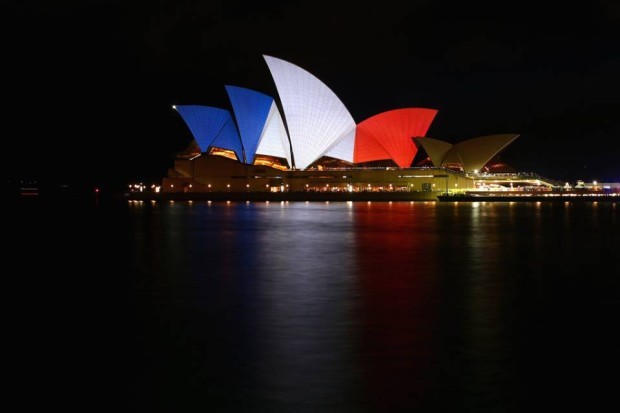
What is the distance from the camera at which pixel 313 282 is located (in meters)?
11.8

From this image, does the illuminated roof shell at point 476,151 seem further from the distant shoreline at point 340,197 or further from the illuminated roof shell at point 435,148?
the distant shoreline at point 340,197

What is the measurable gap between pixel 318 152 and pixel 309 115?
19.4 ft

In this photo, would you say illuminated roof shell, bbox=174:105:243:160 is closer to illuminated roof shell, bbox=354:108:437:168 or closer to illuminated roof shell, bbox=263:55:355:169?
illuminated roof shell, bbox=263:55:355:169

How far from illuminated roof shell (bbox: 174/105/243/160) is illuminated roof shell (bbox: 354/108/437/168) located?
1304 cm

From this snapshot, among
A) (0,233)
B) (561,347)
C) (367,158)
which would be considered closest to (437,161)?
(367,158)

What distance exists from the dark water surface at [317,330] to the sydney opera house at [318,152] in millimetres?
45223

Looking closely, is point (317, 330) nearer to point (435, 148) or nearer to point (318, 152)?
point (318, 152)

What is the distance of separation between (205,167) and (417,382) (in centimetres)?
6341

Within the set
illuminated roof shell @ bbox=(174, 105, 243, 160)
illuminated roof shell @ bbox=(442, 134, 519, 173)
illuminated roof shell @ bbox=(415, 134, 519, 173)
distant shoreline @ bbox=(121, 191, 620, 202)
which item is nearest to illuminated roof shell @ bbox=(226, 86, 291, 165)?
illuminated roof shell @ bbox=(174, 105, 243, 160)

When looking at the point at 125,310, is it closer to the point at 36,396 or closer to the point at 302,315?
the point at 302,315

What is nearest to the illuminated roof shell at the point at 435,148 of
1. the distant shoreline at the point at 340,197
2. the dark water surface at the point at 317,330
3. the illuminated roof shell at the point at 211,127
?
the distant shoreline at the point at 340,197

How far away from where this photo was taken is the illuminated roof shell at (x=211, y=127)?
62.7m

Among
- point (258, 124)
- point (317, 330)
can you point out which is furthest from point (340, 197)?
point (317, 330)

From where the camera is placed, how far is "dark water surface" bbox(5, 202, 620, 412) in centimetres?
536
